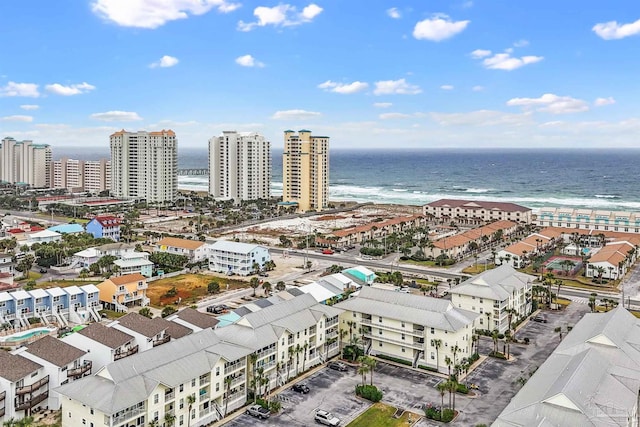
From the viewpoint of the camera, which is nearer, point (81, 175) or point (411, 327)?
point (411, 327)

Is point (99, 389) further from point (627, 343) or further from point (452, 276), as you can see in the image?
point (452, 276)

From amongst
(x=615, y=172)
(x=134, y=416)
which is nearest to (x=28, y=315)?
(x=134, y=416)

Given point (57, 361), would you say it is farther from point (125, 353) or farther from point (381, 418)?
point (381, 418)

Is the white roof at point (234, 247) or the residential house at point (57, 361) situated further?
the white roof at point (234, 247)

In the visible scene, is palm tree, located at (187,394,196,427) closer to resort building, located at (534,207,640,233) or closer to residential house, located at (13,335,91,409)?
residential house, located at (13,335,91,409)

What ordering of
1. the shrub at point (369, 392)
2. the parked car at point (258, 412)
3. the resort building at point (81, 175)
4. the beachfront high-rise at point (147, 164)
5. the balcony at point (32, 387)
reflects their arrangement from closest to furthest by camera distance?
the balcony at point (32, 387) → the parked car at point (258, 412) → the shrub at point (369, 392) → the beachfront high-rise at point (147, 164) → the resort building at point (81, 175)

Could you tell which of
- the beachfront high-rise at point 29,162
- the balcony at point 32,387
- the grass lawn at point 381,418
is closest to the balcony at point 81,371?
the balcony at point 32,387

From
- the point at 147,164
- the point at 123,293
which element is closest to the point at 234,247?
the point at 123,293

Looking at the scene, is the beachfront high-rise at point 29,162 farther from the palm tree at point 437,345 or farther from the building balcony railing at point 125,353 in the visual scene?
the palm tree at point 437,345
